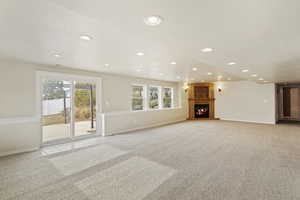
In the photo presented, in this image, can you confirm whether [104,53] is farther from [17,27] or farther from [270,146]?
[270,146]

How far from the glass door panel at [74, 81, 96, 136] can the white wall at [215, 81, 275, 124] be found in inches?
287

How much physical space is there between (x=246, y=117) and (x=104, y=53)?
8.45m

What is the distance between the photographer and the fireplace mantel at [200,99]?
9398 mm

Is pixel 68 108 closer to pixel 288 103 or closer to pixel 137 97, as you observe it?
pixel 137 97

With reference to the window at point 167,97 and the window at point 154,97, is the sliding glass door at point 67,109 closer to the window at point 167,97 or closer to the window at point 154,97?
the window at point 154,97

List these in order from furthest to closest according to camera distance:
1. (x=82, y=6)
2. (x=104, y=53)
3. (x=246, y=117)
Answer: (x=246, y=117) → (x=104, y=53) → (x=82, y=6)

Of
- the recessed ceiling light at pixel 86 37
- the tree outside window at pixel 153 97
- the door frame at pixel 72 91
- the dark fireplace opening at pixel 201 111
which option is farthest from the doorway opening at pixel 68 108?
the dark fireplace opening at pixel 201 111

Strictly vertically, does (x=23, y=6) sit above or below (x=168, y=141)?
above

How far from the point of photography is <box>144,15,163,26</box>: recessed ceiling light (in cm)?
159

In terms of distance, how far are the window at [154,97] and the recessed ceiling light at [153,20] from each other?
21.0 feet

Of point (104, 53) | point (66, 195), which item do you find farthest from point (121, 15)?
point (66, 195)

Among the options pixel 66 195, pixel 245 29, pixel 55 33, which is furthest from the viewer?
pixel 55 33

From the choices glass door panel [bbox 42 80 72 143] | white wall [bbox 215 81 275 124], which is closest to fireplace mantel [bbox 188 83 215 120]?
white wall [bbox 215 81 275 124]

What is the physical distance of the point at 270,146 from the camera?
163 inches
